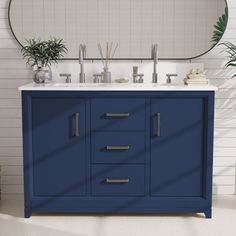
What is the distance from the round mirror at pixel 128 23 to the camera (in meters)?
4.11

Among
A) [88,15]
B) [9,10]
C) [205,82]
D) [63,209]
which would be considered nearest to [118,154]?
[63,209]

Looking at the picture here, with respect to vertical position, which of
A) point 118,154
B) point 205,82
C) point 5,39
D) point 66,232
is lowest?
point 66,232

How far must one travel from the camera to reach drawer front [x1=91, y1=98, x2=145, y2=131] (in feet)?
12.0

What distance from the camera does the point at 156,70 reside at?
13.6ft

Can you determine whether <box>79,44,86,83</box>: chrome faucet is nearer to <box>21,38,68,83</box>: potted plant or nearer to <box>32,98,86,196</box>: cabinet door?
<box>21,38,68,83</box>: potted plant

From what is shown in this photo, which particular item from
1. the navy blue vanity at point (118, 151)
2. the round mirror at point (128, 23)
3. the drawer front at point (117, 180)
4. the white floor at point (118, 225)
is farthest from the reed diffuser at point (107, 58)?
the white floor at point (118, 225)

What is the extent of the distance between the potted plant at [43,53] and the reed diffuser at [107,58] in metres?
0.30

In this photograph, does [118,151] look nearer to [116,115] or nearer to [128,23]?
[116,115]

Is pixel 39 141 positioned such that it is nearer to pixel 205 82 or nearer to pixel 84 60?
pixel 84 60

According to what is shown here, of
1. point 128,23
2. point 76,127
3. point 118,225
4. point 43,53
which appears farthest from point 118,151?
point 128,23

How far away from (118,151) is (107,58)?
796 millimetres

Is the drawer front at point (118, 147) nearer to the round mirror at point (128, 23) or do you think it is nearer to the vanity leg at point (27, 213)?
the vanity leg at point (27, 213)

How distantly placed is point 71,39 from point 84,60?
7.6 inches

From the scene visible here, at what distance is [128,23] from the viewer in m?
4.13
